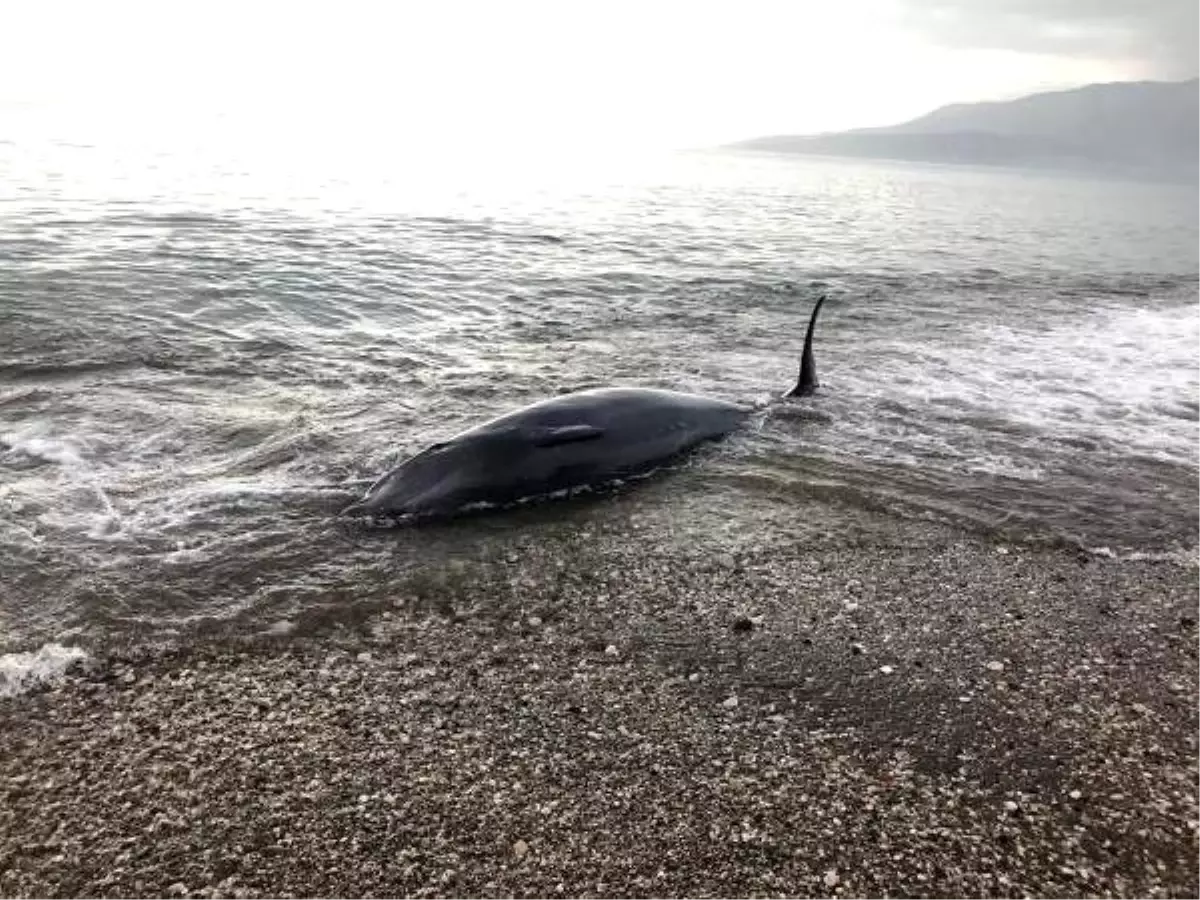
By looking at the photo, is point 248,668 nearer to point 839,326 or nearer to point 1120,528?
point 1120,528

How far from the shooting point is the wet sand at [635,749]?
4203 millimetres

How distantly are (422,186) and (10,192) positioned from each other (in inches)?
799

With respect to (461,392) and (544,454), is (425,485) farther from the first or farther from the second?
(461,392)

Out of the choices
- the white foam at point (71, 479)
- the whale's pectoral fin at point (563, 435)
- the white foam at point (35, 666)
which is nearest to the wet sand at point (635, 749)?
the white foam at point (35, 666)

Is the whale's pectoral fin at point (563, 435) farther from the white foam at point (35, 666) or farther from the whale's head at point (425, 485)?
the white foam at point (35, 666)

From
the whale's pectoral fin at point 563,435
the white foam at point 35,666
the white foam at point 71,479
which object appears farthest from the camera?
the whale's pectoral fin at point 563,435

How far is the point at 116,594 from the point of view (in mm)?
6094

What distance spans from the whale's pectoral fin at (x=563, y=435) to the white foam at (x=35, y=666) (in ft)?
13.1

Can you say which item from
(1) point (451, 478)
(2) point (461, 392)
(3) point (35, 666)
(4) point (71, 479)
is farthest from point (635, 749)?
(2) point (461, 392)

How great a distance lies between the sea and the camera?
6.86 metres

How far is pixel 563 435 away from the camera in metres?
8.44

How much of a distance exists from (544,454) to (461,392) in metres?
3.35

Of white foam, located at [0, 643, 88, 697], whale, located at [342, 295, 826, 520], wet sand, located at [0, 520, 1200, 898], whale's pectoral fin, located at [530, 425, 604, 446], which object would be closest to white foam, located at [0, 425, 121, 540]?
white foam, located at [0, 643, 88, 697]

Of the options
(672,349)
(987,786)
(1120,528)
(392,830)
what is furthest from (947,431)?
(392,830)
